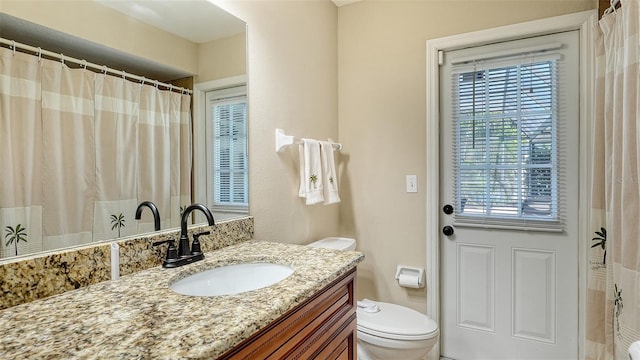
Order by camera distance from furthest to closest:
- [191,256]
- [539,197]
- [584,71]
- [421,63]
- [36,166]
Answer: [421,63] < [539,197] < [584,71] < [191,256] < [36,166]

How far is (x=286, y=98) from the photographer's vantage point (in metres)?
1.80

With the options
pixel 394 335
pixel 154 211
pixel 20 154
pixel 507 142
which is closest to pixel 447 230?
pixel 507 142

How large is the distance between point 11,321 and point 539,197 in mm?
2235

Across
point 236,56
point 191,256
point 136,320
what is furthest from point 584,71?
point 136,320

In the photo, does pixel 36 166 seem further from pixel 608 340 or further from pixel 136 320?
pixel 608 340

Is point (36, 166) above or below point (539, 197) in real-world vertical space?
above

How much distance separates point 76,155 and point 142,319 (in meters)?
0.54

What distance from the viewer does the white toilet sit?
1.61 meters

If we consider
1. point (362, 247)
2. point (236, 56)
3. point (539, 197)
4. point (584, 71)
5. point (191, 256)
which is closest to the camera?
point (191, 256)

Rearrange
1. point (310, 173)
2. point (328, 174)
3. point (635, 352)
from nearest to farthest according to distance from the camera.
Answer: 1. point (635, 352)
2. point (310, 173)
3. point (328, 174)

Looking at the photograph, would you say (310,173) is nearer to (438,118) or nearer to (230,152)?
(230,152)

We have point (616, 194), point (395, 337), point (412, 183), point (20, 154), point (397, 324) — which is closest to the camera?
point (20, 154)

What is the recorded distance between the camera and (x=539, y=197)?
1.86 m

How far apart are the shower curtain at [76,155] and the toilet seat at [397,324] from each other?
1.12 m
